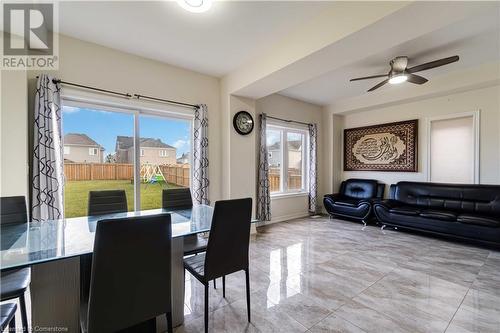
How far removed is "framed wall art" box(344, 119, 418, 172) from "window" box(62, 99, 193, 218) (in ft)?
13.0

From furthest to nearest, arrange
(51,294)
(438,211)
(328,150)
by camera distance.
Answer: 1. (328,150)
2. (438,211)
3. (51,294)

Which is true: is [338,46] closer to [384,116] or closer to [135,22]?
[135,22]

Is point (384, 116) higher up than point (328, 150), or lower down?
higher up

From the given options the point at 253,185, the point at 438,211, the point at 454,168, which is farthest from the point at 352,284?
the point at 454,168

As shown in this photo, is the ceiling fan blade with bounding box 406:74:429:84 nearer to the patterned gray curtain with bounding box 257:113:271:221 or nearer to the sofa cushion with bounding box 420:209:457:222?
the sofa cushion with bounding box 420:209:457:222

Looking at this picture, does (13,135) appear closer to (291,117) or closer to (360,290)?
(360,290)

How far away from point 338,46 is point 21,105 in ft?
11.1

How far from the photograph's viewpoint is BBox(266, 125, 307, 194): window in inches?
200

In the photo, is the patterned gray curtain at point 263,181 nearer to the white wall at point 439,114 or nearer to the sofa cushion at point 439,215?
the white wall at point 439,114

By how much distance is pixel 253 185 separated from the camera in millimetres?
4164

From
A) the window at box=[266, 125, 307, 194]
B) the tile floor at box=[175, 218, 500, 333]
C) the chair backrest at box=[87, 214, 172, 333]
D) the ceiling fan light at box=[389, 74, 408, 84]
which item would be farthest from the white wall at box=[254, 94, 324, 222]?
the chair backrest at box=[87, 214, 172, 333]

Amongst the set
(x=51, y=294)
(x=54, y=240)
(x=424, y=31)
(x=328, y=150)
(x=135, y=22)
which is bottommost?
(x=51, y=294)

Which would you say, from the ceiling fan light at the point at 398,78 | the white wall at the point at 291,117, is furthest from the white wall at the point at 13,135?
the ceiling fan light at the point at 398,78

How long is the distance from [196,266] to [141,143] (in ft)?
7.56
